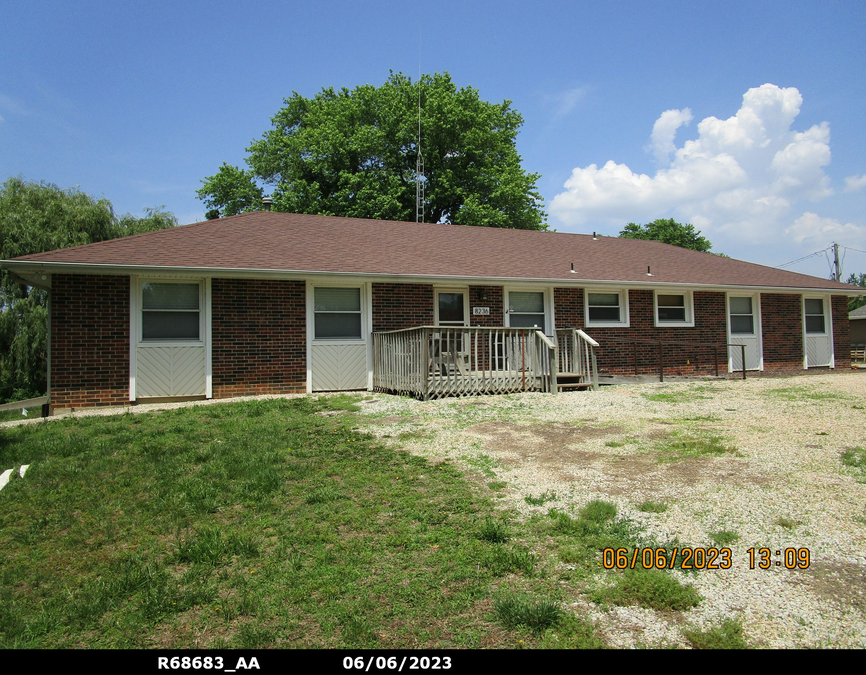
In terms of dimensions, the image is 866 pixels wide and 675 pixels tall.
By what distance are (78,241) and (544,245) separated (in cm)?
1752

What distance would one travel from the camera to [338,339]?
1275cm

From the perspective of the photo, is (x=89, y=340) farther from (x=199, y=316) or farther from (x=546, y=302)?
(x=546, y=302)

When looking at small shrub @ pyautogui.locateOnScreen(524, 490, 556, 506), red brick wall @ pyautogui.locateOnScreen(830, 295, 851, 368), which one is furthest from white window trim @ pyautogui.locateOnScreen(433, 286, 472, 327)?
red brick wall @ pyautogui.locateOnScreen(830, 295, 851, 368)

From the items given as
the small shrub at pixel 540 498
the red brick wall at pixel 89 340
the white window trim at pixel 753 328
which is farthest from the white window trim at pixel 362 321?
the white window trim at pixel 753 328

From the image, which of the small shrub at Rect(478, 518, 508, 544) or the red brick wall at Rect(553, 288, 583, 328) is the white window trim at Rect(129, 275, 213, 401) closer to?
the red brick wall at Rect(553, 288, 583, 328)

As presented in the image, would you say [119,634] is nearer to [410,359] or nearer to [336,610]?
[336,610]

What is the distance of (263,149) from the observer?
1319 inches

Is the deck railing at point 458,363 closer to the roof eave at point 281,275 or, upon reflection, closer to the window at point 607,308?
the roof eave at point 281,275

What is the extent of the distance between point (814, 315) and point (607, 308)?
7.99 m

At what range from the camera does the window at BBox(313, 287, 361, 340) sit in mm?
12672

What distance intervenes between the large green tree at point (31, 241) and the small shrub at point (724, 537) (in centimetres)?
2402

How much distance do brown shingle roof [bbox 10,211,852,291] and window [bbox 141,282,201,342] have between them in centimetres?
62

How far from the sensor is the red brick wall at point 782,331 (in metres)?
17.2
